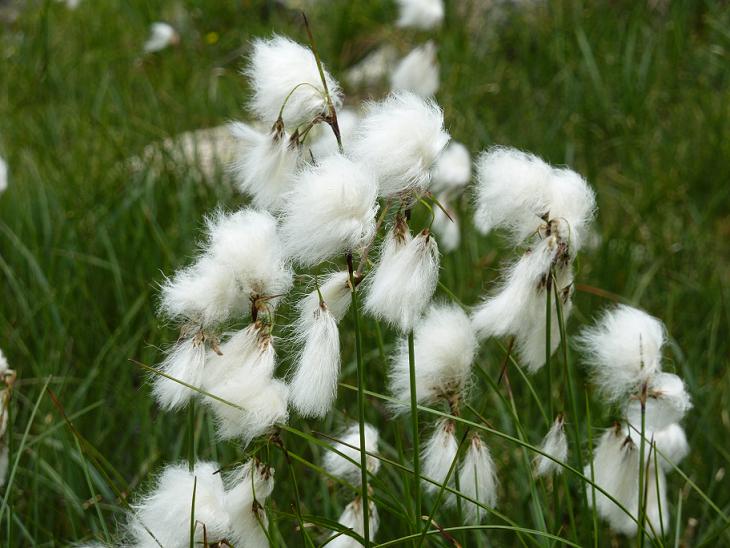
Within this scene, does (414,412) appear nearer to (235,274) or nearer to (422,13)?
(235,274)

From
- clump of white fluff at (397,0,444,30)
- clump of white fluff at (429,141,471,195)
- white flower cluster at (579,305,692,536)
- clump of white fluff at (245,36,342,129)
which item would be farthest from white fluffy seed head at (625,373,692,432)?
clump of white fluff at (397,0,444,30)

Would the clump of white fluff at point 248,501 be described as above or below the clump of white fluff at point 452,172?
above

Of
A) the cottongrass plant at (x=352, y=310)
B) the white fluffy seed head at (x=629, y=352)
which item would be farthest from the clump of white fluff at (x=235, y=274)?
the white fluffy seed head at (x=629, y=352)

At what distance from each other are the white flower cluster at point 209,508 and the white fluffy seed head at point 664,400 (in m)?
0.56

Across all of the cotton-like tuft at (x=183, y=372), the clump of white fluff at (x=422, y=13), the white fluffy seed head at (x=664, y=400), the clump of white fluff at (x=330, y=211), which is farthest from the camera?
the clump of white fluff at (x=422, y=13)

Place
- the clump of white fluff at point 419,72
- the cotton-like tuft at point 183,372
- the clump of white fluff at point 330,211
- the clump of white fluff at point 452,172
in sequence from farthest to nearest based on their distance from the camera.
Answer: the clump of white fluff at point 419,72
the clump of white fluff at point 452,172
the cotton-like tuft at point 183,372
the clump of white fluff at point 330,211

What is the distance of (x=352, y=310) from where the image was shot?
117cm

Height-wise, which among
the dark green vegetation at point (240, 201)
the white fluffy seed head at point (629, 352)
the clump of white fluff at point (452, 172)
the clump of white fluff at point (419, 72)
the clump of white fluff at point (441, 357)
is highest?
the clump of white fluff at point (441, 357)

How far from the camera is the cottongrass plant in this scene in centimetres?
100

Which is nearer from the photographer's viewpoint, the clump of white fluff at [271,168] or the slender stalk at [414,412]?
the slender stalk at [414,412]

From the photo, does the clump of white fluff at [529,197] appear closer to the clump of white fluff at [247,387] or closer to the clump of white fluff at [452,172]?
the clump of white fluff at [247,387]

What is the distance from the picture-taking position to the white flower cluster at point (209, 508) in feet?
3.57

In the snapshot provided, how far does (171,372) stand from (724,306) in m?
1.84

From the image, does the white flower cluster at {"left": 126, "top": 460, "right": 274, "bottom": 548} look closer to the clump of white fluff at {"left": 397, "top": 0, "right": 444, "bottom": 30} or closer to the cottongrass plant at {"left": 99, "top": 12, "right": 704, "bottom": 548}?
the cottongrass plant at {"left": 99, "top": 12, "right": 704, "bottom": 548}
